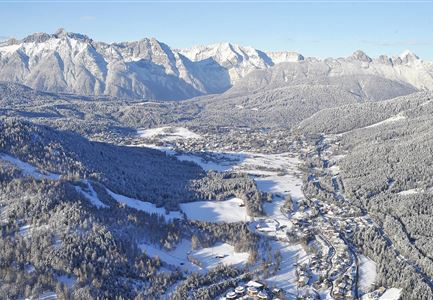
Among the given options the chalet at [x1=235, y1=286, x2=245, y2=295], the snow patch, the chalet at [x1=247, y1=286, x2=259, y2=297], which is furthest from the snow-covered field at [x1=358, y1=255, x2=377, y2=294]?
the snow patch

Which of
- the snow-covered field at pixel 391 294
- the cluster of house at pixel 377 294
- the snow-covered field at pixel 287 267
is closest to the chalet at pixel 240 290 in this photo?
the snow-covered field at pixel 287 267

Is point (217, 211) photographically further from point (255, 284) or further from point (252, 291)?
point (252, 291)

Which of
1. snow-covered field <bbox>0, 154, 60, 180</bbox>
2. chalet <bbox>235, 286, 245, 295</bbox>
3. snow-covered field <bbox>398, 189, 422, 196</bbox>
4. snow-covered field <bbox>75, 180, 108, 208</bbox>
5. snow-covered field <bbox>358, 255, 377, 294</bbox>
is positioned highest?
snow-covered field <bbox>0, 154, 60, 180</bbox>

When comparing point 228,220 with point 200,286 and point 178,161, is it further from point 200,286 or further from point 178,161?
point 178,161

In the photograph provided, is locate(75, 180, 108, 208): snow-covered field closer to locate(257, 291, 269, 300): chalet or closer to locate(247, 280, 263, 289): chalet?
locate(247, 280, 263, 289): chalet

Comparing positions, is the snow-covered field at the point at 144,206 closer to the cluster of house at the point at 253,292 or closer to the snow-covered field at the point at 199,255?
the snow-covered field at the point at 199,255
